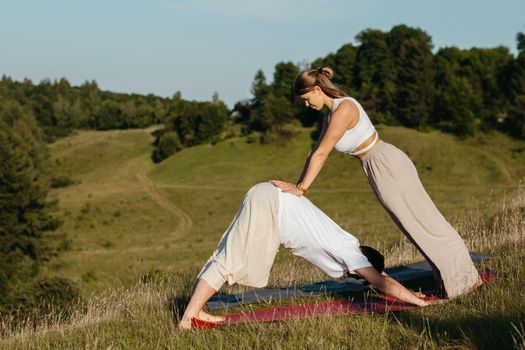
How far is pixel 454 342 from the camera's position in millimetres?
4086

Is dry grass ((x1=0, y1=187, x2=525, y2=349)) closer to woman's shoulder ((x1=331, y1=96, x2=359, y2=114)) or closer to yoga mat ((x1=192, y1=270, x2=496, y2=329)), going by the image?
yoga mat ((x1=192, y1=270, x2=496, y2=329))

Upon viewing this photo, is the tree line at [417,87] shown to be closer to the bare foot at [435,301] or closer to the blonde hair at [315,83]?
the blonde hair at [315,83]

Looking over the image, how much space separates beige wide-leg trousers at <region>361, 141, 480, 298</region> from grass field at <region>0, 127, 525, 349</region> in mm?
479

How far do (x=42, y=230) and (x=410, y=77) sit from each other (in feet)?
170

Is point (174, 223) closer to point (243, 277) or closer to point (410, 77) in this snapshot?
point (410, 77)

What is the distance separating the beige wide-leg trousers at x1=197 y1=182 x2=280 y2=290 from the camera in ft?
17.9

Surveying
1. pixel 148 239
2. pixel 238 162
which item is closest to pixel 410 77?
pixel 238 162

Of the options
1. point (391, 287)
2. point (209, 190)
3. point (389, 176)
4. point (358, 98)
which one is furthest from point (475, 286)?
point (358, 98)

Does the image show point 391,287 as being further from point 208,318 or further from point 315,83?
point 315,83

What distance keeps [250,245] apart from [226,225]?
57.3 m

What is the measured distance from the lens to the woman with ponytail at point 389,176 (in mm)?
5859

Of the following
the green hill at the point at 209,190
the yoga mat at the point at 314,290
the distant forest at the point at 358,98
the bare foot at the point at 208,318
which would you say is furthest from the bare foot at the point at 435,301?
the distant forest at the point at 358,98

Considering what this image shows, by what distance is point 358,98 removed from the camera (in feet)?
291

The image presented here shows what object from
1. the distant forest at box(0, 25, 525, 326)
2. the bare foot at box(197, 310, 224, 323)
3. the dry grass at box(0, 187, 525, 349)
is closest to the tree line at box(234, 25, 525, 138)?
the distant forest at box(0, 25, 525, 326)
